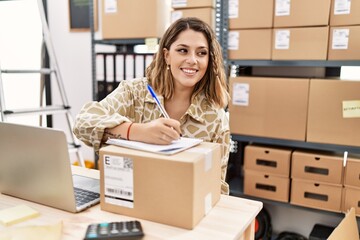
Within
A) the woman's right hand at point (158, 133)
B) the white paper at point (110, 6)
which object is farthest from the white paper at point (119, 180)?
the white paper at point (110, 6)

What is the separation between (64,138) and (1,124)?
24 centimetres

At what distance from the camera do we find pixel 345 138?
1.90 metres

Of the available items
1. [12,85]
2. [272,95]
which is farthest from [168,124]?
[12,85]

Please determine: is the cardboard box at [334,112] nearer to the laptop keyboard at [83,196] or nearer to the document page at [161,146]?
the document page at [161,146]

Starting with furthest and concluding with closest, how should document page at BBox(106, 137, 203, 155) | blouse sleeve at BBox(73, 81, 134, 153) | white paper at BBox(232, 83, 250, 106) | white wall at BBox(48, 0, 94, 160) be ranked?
white wall at BBox(48, 0, 94, 160)
white paper at BBox(232, 83, 250, 106)
blouse sleeve at BBox(73, 81, 134, 153)
document page at BBox(106, 137, 203, 155)

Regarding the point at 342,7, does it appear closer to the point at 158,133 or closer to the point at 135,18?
the point at 135,18

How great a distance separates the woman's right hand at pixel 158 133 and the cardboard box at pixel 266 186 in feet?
4.16

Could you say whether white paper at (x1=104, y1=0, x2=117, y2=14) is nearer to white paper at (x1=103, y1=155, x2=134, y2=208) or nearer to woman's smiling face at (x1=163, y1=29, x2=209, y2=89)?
woman's smiling face at (x1=163, y1=29, x2=209, y2=89)

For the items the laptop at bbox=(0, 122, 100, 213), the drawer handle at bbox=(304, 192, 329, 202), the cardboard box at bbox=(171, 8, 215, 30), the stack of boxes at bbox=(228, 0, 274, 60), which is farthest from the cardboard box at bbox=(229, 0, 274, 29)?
the laptop at bbox=(0, 122, 100, 213)

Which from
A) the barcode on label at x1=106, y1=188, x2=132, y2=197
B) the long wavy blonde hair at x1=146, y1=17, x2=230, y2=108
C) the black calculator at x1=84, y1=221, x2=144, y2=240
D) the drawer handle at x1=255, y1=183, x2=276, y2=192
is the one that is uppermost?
the long wavy blonde hair at x1=146, y1=17, x2=230, y2=108

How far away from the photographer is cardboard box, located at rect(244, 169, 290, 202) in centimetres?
208

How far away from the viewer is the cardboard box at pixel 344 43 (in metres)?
1.81

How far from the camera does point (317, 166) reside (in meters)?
1.97

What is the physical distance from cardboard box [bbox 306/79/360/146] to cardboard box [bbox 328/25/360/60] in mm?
131
